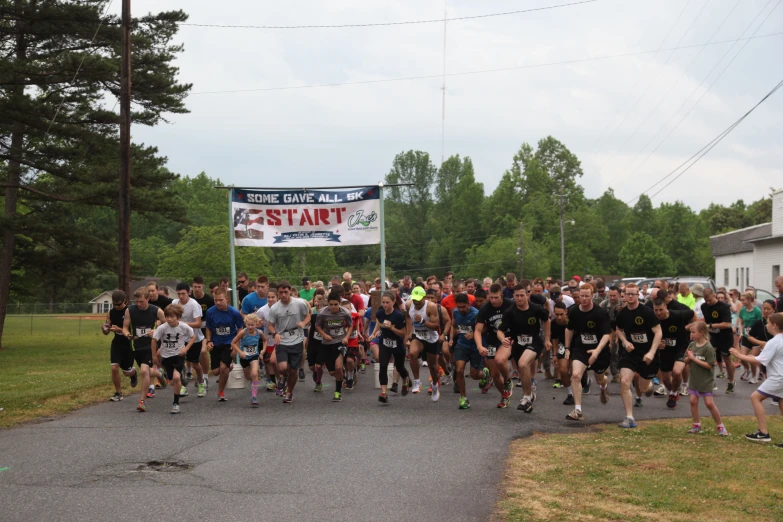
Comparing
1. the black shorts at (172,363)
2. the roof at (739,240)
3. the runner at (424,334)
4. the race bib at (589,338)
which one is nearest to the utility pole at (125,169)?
the black shorts at (172,363)

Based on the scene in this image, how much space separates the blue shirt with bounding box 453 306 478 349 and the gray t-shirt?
2523 mm

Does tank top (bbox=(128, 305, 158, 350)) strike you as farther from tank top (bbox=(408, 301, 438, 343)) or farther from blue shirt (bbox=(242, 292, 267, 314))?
tank top (bbox=(408, 301, 438, 343))

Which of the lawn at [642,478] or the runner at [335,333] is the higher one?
the runner at [335,333]

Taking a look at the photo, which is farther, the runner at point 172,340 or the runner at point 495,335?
the runner at point 172,340

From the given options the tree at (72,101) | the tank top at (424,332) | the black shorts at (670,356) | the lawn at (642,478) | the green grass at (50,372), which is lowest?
the green grass at (50,372)

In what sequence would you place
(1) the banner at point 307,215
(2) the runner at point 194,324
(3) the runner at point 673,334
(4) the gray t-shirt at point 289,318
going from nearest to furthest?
(3) the runner at point 673,334 → (4) the gray t-shirt at point 289,318 → (2) the runner at point 194,324 → (1) the banner at point 307,215

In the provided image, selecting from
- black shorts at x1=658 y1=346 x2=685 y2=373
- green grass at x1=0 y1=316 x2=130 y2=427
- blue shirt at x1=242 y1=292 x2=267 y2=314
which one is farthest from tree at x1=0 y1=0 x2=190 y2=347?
black shorts at x1=658 y1=346 x2=685 y2=373

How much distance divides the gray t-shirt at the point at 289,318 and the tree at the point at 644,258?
282 ft

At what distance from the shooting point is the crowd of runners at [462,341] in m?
11.9

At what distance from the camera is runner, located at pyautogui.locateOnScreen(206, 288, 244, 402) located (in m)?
14.1

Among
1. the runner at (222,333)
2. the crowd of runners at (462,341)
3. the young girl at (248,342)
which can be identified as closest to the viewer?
the crowd of runners at (462,341)

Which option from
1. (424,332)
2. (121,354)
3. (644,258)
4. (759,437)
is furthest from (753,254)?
(644,258)

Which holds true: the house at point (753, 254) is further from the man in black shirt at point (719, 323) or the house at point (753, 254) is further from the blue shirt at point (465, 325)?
the blue shirt at point (465, 325)

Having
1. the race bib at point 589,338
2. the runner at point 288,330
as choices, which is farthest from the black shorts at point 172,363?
the race bib at point 589,338
